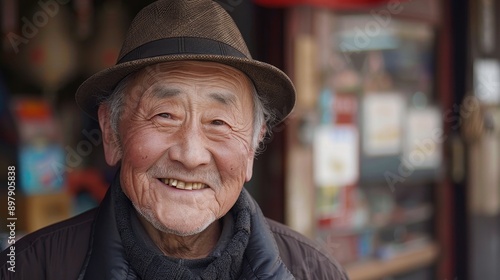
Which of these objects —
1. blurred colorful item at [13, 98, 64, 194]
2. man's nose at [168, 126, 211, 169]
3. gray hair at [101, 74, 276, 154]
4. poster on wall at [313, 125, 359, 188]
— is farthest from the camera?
poster on wall at [313, 125, 359, 188]

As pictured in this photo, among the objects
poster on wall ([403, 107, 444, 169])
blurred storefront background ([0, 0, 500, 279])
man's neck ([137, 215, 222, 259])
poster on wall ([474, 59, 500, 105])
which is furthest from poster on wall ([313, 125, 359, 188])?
man's neck ([137, 215, 222, 259])

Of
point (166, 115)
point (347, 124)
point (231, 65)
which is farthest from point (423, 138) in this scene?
point (166, 115)

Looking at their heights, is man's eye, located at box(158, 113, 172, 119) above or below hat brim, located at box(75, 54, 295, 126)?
below

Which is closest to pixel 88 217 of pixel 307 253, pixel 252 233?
pixel 252 233

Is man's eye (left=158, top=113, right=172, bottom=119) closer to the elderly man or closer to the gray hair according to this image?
the elderly man

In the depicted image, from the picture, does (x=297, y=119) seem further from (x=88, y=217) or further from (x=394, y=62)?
(x=88, y=217)

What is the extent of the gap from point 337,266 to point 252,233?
0.92ft

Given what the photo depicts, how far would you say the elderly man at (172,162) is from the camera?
1575 mm

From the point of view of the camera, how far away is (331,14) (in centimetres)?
363

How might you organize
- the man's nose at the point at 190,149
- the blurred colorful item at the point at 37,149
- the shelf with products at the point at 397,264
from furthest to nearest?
1. the shelf with products at the point at 397,264
2. the blurred colorful item at the point at 37,149
3. the man's nose at the point at 190,149

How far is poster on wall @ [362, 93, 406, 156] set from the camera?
3939mm

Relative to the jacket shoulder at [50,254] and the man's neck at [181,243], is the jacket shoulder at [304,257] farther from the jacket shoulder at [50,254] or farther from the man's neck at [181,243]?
the jacket shoulder at [50,254]

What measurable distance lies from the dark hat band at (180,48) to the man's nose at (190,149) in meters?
Answer: 0.18

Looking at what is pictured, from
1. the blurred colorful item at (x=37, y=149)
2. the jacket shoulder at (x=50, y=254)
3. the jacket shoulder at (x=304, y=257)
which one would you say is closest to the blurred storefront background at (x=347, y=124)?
the blurred colorful item at (x=37, y=149)
